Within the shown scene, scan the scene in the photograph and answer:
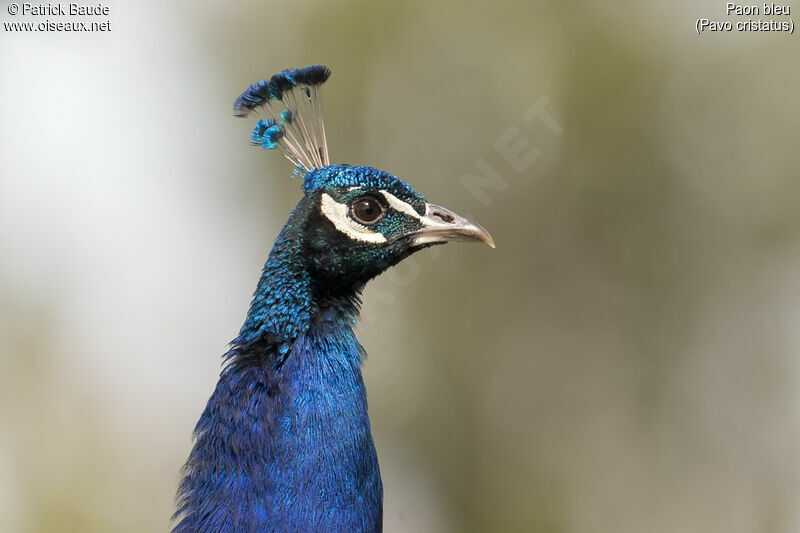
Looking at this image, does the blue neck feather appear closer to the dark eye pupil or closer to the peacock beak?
the dark eye pupil

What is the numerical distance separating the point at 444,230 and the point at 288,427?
62 centimetres

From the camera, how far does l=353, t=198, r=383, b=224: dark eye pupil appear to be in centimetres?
188

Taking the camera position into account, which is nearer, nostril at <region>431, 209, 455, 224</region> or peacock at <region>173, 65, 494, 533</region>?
peacock at <region>173, 65, 494, 533</region>

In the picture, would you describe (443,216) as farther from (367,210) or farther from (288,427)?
(288,427)

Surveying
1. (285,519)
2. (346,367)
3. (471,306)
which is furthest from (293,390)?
(471,306)

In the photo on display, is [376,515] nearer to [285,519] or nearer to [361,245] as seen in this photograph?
[285,519]

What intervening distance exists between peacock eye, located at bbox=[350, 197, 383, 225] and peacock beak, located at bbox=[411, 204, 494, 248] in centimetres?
11

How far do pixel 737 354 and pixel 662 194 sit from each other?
1071 millimetres

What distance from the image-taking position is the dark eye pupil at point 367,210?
1.88 meters

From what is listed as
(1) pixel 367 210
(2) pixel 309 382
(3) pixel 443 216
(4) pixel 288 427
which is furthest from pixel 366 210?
(4) pixel 288 427

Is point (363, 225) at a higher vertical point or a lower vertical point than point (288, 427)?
higher

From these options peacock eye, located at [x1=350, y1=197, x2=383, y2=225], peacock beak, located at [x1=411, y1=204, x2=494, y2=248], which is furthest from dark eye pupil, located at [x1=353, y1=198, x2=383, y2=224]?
peacock beak, located at [x1=411, y1=204, x2=494, y2=248]

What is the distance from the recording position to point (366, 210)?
188 cm

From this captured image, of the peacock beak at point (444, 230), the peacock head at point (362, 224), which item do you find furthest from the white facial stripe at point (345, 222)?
the peacock beak at point (444, 230)
